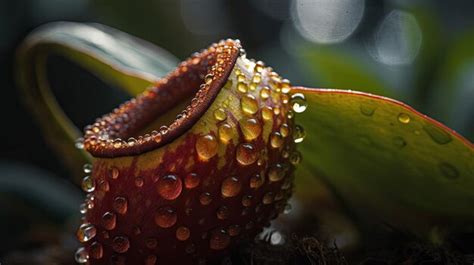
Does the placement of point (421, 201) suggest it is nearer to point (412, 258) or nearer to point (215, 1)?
point (412, 258)

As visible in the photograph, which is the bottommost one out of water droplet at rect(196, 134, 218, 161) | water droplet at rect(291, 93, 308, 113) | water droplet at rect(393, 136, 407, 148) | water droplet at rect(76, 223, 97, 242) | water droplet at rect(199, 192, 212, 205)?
water droplet at rect(76, 223, 97, 242)

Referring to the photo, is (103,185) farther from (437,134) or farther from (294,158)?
(437,134)

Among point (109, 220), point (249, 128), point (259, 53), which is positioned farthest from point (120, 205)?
point (259, 53)

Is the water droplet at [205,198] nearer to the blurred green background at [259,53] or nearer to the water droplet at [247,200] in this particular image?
the water droplet at [247,200]

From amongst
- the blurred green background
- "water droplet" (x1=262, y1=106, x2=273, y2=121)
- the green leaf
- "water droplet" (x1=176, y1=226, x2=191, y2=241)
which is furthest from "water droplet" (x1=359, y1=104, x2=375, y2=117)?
the blurred green background

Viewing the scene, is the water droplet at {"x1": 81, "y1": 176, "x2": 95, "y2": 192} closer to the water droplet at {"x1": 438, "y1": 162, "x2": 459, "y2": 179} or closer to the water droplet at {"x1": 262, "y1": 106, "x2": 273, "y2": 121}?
the water droplet at {"x1": 262, "y1": 106, "x2": 273, "y2": 121}
